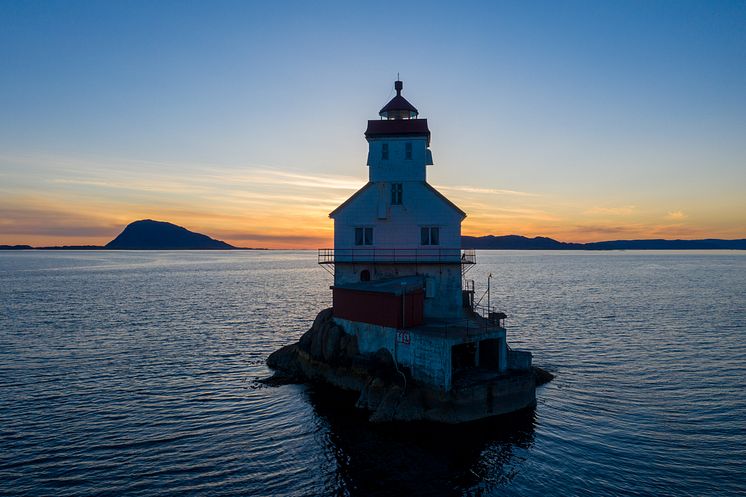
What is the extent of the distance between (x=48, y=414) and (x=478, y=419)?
25634 millimetres

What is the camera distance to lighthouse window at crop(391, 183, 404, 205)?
36.3 meters

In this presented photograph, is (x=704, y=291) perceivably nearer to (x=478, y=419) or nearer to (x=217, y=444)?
(x=478, y=419)

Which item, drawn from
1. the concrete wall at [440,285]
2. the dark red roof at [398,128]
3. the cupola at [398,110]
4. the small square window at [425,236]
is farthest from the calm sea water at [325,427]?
the cupola at [398,110]

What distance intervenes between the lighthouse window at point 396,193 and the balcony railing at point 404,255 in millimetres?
3852

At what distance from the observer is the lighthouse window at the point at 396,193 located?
36312 millimetres

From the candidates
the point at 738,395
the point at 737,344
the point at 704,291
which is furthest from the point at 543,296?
the point at 738,395

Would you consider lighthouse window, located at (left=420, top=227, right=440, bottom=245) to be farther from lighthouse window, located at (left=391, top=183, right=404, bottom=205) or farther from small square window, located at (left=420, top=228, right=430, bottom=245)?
lighthouse window, located at (left=391, top=183, right=404, bottom=205)

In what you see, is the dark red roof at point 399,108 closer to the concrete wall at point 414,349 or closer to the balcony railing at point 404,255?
the balcony railing at point 404,255

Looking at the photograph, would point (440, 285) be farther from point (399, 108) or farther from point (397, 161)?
point (399, 108)

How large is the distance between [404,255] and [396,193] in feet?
16.5

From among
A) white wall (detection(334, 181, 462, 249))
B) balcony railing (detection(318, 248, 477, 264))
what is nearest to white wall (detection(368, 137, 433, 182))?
white wall (detection(334, 181, 462, 249))

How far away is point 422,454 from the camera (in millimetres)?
22672

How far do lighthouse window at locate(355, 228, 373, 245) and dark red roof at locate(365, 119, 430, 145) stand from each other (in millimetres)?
7578

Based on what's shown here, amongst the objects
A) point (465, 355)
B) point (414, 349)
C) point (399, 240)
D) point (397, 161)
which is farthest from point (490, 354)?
point (397, 161)
